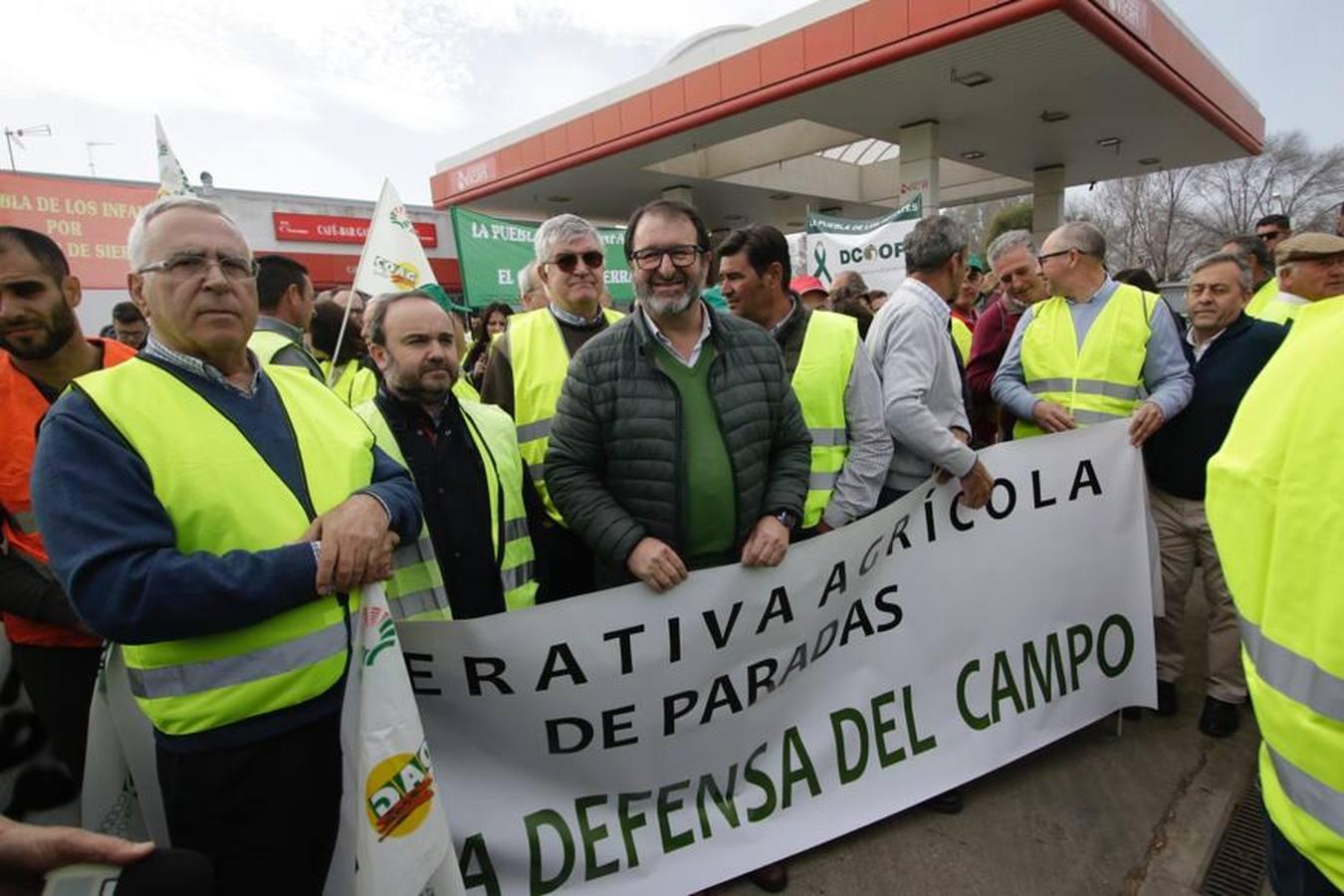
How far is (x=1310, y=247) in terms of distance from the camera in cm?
265

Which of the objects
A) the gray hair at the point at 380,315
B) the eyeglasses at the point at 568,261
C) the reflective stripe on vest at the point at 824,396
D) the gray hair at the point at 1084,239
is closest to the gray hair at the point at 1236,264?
the gray hair at the point at 1084,239

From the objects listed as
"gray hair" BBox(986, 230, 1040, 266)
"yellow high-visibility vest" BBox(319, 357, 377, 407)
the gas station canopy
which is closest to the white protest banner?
"yellow high-visibility vest" BBox(319, 357, 377, 407)

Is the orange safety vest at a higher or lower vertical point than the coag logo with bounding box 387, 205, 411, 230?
lower

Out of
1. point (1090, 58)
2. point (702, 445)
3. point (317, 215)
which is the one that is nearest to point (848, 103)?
point (1090, 58)

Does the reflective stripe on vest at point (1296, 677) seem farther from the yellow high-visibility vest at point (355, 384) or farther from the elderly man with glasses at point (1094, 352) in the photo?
the yellow high-visibility vest at point (355, 384)

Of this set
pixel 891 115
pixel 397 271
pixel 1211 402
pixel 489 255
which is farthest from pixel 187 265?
pixel 891 115

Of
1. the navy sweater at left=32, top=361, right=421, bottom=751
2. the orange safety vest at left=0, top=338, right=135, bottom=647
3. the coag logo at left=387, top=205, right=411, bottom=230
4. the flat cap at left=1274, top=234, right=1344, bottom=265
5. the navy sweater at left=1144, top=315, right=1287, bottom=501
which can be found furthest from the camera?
the coag logo at left=387, top=205, right=411, bottom=230

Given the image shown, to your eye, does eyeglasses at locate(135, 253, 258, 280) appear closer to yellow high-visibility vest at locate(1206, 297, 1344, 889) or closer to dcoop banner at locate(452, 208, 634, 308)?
yellow high-visibility vest at locate(1206, 297, 1344, 889)

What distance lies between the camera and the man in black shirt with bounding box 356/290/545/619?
2.10 m

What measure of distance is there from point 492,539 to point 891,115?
1099 cm

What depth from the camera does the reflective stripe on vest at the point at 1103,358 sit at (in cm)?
313

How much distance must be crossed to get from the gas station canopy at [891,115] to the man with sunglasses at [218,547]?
825cm

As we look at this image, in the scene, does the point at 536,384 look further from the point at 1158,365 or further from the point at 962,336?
the point at 962,336

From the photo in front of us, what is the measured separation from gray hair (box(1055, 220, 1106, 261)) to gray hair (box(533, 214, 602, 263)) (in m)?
2.11
